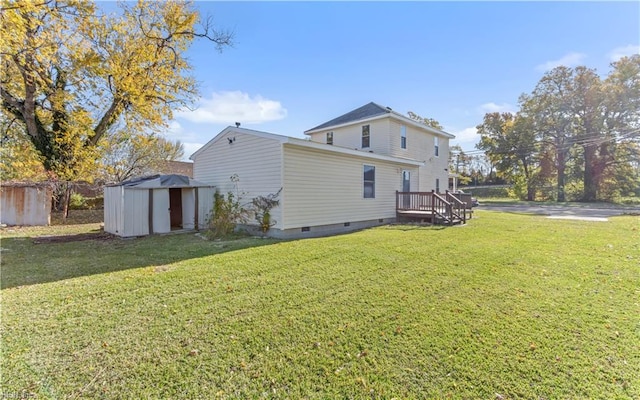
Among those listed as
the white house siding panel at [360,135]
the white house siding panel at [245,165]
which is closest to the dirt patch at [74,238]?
the white house siding panel at [245,165]

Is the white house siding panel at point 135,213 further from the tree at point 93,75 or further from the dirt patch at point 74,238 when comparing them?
the tree at point 93,75

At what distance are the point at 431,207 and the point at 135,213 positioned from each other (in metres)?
11.2

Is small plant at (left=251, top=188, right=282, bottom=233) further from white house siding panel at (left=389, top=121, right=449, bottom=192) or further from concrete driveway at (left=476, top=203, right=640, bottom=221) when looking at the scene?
concrete driveway at (left=476, top=203, right=640, bottom=221)

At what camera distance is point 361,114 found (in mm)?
15758

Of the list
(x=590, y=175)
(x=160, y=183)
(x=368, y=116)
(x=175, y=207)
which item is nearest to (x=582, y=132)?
(x=590, y=175)

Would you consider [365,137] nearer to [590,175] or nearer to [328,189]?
[328,189]

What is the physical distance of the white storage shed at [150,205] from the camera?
29.9ft

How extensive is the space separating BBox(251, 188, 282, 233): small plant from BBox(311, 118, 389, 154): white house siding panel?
24.3ft

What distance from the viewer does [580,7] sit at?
29.3ft

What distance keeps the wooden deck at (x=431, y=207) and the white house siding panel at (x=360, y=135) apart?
2.69 metres

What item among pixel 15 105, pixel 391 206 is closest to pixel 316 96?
pixel 391 206

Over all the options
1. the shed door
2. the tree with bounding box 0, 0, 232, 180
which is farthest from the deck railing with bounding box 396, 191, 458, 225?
the tree with bounding box 0, 0, 232, 180

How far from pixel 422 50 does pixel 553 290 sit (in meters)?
11.0

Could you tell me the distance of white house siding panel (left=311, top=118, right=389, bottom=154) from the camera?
47.3 ft
